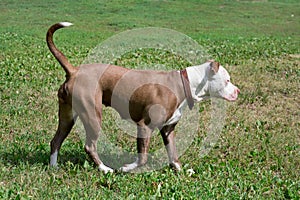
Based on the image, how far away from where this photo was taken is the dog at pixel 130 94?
18.3 ft

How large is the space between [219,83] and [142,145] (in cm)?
110

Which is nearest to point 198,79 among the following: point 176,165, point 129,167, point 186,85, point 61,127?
point 186,85

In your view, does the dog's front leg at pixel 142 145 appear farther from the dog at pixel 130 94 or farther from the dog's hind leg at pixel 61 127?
the dog's hind leg at pixel 61 127

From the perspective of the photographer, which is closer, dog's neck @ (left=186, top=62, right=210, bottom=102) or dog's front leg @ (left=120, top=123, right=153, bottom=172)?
dog's front leg @ (left=120, top=123, right=153, bottom=172)

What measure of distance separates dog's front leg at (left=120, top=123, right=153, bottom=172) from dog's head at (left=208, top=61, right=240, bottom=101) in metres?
0.86

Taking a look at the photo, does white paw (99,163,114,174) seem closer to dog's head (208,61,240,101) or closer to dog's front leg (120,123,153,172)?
dog's front leg (120,123,153,172)

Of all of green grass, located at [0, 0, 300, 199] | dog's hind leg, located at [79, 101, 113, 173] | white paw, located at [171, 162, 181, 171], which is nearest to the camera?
green grass, located at [0, 0, 300, 199]

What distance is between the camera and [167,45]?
14609mm

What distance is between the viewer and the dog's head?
575cm

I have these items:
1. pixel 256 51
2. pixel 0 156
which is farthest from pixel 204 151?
pixel 256 51

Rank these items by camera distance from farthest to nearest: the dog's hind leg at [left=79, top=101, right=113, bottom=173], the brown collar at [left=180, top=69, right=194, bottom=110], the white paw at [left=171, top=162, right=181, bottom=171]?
the white paw at [left=171, top=162, right=181, bottom=171]
the brown collar at [left=180, top=69, right=194, bottom=110]
the dog's hind leg at [left=79, top=101, right=113, bottom=173]

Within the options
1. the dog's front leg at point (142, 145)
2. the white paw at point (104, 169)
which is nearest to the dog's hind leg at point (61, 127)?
the white paw at point (104, 169)

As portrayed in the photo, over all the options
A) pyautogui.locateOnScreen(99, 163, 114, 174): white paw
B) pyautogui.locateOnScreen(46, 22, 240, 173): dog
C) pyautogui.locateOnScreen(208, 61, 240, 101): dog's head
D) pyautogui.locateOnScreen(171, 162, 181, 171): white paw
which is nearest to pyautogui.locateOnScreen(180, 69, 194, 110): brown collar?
pyautogui.locateOnScreen(46, 22, 240, 173): dog

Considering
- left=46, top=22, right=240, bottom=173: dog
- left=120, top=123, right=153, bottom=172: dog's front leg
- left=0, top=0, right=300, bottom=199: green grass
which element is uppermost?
left=46, top=22, right=240, bottom=173: dog
